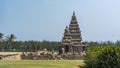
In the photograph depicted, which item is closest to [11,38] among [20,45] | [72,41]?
[20,45]

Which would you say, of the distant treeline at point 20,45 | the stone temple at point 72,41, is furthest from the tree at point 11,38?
the stone temple at point 72,41

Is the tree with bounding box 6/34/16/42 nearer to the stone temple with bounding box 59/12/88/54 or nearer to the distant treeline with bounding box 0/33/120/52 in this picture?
the distant treeline with bounding box 0/33/120/52

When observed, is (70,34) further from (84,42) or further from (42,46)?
(42,46)

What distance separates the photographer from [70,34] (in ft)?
310

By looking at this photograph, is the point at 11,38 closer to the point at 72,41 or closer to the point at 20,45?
the point at 20,45

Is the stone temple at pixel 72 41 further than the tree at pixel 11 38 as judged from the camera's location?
No

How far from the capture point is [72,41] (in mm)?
94500

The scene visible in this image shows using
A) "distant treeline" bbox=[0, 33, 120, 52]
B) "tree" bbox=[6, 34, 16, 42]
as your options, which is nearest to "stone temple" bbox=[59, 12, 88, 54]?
"distant treeline" bbox=[0, 33, 120, 52]

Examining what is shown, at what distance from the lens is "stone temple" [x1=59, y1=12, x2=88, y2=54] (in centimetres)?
9338

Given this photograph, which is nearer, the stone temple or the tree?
the stone temple

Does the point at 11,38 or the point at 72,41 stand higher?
the point at 11,38

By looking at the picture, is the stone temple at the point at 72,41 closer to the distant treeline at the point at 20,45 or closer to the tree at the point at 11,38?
the distant treeline at the point at 20,45

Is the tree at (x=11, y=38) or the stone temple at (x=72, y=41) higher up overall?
the tree at (x=11, y=38)

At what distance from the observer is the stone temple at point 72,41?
93375 mm
